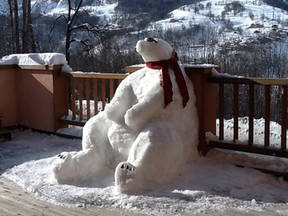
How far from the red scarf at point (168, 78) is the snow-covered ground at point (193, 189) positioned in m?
0.76

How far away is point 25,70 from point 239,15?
66844 millimetres

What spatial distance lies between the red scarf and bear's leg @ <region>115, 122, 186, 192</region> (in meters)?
0.32

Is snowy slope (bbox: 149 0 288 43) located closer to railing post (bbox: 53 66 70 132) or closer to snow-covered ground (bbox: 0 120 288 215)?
railing post (bbox: 53 66 70 132)

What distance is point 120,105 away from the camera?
4.58m

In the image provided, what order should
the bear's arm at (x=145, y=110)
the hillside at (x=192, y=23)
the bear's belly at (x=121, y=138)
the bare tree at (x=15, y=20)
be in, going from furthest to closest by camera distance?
1. the hillside at (x=192, y=23)
2. the bare tree at (x=15, y=20)
3. the bear's belly at (x=121, y=138)
4. the bear's arm at (x=145, y=110)

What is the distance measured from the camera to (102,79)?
6.27m

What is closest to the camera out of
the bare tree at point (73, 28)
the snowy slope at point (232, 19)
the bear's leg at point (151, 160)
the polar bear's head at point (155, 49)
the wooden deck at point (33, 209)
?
the wooden deck at point (33, 209)

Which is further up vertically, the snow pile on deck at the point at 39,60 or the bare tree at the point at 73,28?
the bare tree at the point at 73,28

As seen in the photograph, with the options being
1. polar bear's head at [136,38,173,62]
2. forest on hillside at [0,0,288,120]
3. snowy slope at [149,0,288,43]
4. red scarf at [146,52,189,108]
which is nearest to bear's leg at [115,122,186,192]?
red scarf at [146,52,189,108]

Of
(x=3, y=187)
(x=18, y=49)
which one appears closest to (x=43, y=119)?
(x=3, y=187)

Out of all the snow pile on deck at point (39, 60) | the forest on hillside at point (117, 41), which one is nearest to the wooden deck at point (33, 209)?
the snow pile on deck at point (39, 60)

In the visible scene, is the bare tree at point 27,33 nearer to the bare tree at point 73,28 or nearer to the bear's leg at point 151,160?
the bare tree at point 73,28

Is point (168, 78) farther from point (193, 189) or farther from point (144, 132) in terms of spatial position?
point (193, 189)

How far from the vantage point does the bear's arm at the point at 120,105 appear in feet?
15.0
